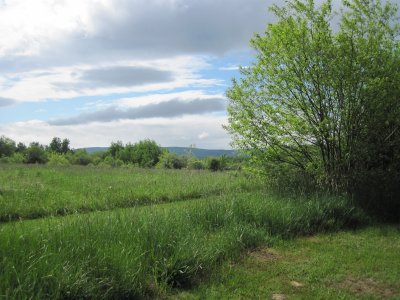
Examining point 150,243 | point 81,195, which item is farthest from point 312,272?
point 81,195

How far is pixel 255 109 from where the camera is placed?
12453 millimetres

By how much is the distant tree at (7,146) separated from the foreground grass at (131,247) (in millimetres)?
75551

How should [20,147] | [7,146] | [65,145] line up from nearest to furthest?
1. [7,146]
2. [20,147]
3. [65,145]

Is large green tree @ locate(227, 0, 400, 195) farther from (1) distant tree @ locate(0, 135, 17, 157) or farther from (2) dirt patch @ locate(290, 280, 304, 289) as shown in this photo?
(1) distant tree @ locate(0, 135, 17, 157)

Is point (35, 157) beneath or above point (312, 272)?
above

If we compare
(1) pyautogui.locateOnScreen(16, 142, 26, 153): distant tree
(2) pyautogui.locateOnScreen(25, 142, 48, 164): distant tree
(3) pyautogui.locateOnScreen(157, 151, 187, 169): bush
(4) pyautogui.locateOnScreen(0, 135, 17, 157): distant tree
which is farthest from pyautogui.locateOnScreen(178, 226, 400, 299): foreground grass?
(1) pyautogui.locateOnScreen(16, 142, 26, 153): distant tree

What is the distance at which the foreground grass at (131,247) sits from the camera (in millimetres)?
4793

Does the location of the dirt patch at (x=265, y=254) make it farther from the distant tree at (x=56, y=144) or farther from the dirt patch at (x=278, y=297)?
the distant tree at (x=56, y=144)

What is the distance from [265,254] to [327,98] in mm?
5513

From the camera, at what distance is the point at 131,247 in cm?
595

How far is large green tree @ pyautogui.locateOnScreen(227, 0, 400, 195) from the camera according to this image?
1119cm

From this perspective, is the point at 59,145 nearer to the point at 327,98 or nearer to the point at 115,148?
the point at 115,148

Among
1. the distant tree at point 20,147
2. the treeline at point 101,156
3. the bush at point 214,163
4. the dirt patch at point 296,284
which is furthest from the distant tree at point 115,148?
the dirt patch at point 296,284

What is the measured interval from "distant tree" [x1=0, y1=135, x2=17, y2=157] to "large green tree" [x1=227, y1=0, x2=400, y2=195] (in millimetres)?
72741
